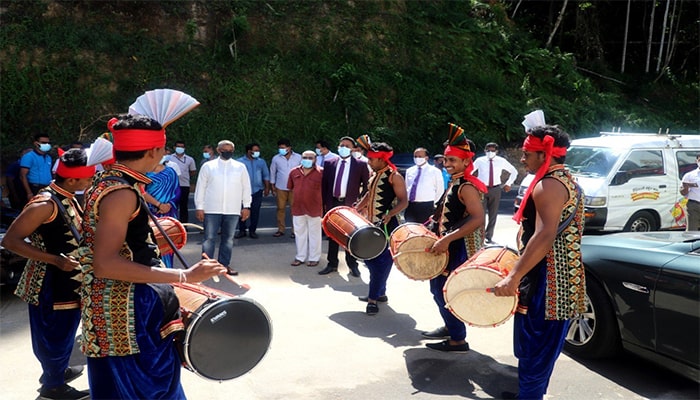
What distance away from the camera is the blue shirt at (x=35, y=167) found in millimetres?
10039

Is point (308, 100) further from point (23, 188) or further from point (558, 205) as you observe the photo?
point (558, 205)

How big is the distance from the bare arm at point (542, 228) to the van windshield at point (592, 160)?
743 cm

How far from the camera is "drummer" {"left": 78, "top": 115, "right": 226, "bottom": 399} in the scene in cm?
261

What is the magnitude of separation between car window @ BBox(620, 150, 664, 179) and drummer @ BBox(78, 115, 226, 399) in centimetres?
946

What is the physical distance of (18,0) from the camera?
774 inches

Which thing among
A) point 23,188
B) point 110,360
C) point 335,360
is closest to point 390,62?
point 23,188

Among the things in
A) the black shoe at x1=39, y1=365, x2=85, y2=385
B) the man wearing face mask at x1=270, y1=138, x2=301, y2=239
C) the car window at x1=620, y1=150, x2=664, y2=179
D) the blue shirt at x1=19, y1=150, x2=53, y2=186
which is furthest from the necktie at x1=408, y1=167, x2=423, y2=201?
the blue shirt at x1=19, y1=150, x2=53, y2=186

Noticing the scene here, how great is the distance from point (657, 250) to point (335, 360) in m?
2.77

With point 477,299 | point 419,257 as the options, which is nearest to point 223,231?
point 419,257

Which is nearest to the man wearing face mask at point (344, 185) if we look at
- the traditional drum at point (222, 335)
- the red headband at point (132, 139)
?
the traditional drum at point (222, 335)

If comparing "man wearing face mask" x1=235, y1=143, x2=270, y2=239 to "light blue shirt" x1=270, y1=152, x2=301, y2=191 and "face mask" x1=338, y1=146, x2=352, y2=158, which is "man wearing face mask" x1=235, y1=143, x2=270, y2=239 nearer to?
"light blue shirt" x1=270, y1=152, x2=301, y2=191

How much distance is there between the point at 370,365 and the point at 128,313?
2.60m

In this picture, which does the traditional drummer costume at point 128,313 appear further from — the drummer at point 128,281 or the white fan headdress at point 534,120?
the white fan headdress at point 534,120

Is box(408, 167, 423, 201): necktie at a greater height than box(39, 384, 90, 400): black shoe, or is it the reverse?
box(408, 167, 423, 201): necktie
